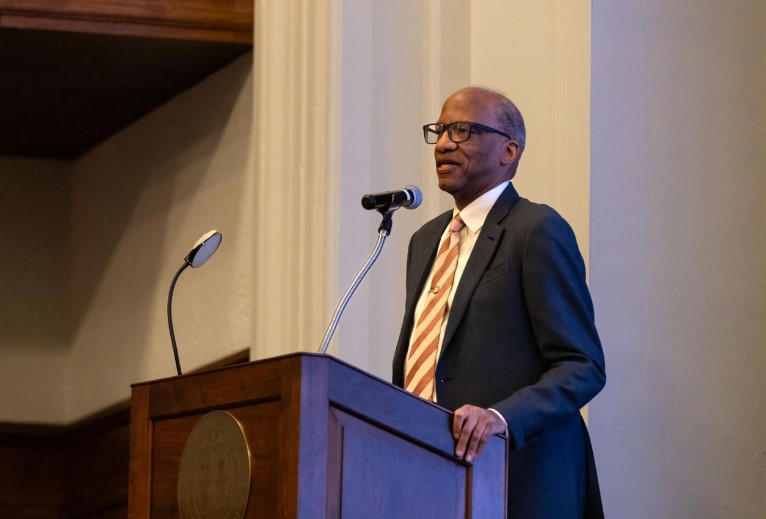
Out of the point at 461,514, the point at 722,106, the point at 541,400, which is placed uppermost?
the point at 722,106

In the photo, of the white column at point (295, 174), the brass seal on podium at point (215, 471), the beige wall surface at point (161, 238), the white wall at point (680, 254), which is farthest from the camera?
the beige wall surface at point (161, 238)

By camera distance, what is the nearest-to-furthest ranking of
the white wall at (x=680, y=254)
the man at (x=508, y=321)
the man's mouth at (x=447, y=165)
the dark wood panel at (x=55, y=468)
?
the man at (x=508, y=321) → the man's mouth at (x=447, y=165) → the white wall at (x=680, y=254) → the dark wood panel at (x=55, y=468)

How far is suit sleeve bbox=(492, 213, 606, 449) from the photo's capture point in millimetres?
3299

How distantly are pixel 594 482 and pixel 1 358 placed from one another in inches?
179

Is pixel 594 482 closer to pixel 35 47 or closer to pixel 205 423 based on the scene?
pixel 205 423

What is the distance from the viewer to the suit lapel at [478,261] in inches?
140

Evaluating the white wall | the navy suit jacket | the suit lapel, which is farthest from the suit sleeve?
the white wall

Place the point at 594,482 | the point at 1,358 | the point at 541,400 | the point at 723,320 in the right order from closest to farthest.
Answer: the point at 541,400 → the point at 594,482 → the point at 723,320 → the point at 1,358

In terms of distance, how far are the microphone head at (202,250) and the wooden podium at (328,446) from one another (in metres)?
0.35

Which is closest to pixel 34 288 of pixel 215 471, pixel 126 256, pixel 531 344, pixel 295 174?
pixel 126 256

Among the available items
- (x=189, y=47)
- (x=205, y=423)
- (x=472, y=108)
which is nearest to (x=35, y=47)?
(x=189, y=47)

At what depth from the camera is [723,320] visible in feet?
15.3

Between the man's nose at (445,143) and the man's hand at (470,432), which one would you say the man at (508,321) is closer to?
the man's nose at (445,143)

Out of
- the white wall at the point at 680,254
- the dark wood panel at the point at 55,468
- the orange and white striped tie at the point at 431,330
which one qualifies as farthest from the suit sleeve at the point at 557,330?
the dark wood panel at the point at 55,468
